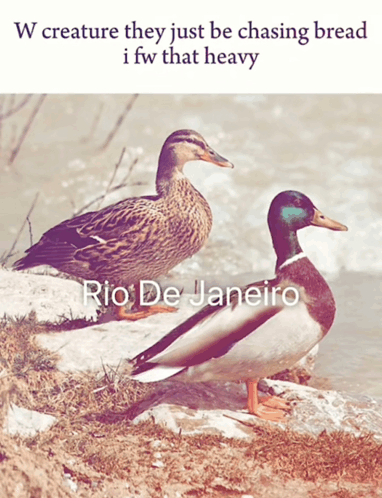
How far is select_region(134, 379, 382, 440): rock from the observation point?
5.37 m

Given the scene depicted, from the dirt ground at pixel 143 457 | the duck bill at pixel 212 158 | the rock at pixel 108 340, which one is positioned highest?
the duck bill at pixel 212 158

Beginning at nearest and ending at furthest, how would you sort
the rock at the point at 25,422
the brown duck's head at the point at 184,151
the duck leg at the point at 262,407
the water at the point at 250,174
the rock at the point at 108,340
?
the rock at the point at 25,422
the duck leg at the point at 262,407
the rock at the point at 108,340
the brown duck's head at the point at 184,151
the water at the point at 250,174

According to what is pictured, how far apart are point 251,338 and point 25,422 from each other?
3.89ft

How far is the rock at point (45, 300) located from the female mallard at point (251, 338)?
2.93ft

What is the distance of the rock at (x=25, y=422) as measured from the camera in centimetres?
510

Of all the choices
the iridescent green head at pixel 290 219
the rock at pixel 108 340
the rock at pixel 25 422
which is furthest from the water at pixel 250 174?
the rock at pixel 25 422

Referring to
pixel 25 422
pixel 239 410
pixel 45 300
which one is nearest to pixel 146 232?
pixel 45 300

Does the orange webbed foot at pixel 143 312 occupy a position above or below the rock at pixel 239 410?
above

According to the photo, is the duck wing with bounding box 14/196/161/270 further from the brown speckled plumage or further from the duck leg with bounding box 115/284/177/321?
the duck leg with bounding box 115/284/177/321

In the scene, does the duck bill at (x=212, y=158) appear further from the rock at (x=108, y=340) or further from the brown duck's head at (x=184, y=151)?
the rock at (x=108, y=340)

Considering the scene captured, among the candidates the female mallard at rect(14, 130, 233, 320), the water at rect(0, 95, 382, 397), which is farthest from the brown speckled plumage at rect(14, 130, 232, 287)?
the water at rect(0, 95, 382, 397)

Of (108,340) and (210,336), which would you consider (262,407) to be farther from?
(108,340)
